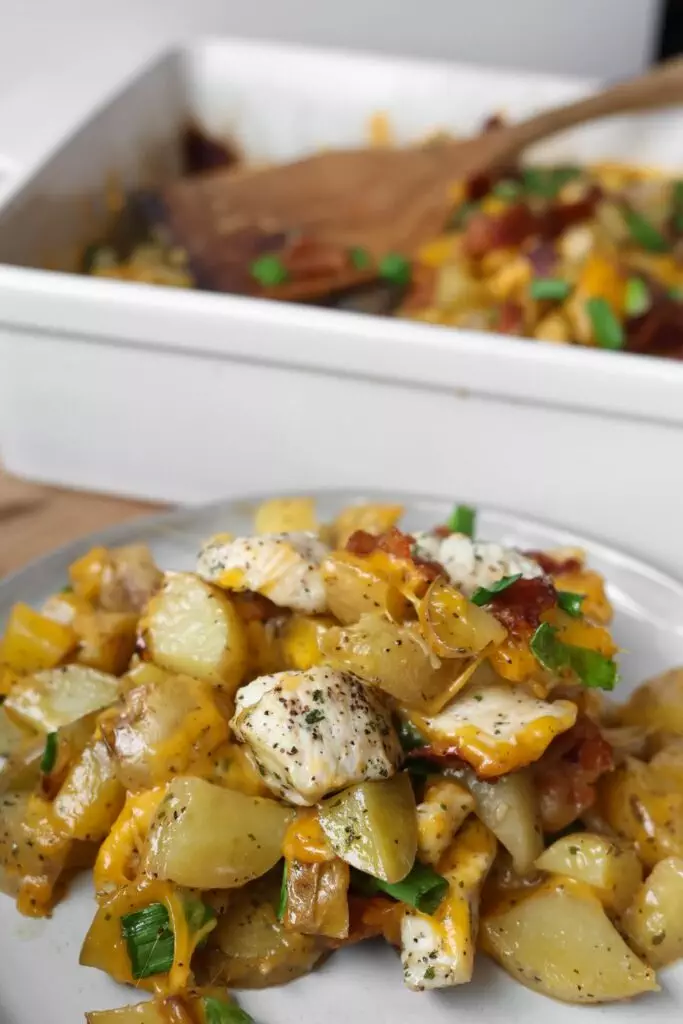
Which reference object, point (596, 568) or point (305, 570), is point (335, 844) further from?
point (596, 568)

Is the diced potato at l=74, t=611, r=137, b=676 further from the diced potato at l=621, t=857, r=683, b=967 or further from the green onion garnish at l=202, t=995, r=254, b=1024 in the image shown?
the diced potato at l=621, t=857, r=683, b=967

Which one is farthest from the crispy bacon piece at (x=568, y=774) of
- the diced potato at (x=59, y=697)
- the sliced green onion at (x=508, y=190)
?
the sliced green onion at (x=508, y=190)

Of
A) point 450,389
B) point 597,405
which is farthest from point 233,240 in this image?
point 597,405

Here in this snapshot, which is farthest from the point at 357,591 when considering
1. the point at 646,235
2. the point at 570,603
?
the point at 646,235

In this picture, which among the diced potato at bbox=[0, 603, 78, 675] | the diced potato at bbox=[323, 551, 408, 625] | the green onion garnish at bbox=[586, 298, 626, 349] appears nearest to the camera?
the diced potato at bbox=[323, 551, 408, 625]

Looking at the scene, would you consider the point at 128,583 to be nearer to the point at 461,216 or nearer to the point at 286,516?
the point at 286,516

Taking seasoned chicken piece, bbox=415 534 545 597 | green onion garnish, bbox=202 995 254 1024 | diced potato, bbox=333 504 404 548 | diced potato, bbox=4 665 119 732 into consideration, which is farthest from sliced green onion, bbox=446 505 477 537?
green onion garnish, bbox=202 995 254 1024

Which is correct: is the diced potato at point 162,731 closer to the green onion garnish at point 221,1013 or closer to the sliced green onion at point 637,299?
the green onion garnish at point 221,1013
